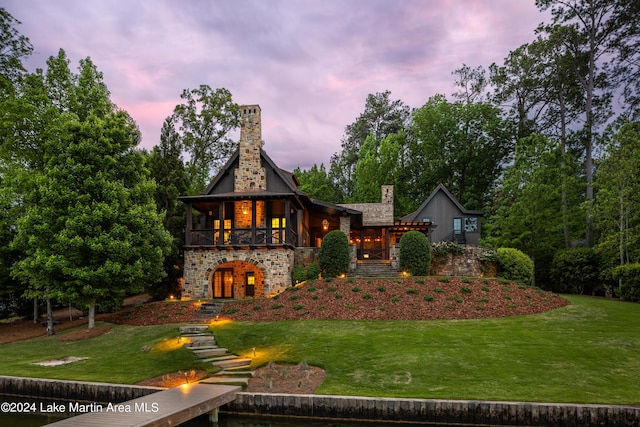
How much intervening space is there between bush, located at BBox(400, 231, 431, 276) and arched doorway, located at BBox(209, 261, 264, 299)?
9.07 m

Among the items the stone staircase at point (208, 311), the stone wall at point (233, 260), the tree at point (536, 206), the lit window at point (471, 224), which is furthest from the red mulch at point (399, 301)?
the lit window at point (471, 224)

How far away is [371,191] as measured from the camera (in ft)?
144

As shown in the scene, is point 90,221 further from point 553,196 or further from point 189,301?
point 553,196

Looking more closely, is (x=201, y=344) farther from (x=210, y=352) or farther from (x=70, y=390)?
(x=70, y=390)

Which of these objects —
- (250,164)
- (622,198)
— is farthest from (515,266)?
(250,164)

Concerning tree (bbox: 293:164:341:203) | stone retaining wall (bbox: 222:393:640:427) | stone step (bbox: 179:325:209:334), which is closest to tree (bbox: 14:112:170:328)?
stone step (bbox: 179:325:209:334)

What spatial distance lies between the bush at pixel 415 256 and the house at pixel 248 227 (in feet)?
10.9

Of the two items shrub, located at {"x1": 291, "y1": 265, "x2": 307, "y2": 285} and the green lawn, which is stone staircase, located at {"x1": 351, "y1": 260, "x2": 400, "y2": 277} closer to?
shrub, located at {"x1": 291, "y1": 265, "x2": 307, "y2": 285}

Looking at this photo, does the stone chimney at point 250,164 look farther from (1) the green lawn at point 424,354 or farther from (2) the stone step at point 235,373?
(2) the stone step at point 235,373

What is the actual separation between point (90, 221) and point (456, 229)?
29978 mm

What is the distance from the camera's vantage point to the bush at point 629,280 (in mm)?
21188

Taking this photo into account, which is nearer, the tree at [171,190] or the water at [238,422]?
the water at [238,422]

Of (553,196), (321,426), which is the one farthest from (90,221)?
(553,196)

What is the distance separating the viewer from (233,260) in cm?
2308
